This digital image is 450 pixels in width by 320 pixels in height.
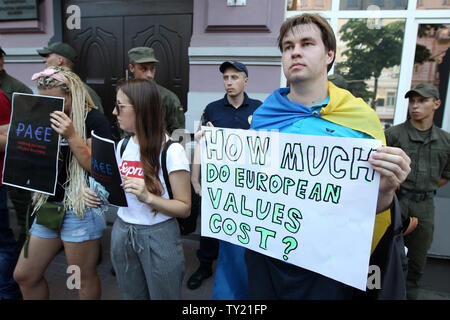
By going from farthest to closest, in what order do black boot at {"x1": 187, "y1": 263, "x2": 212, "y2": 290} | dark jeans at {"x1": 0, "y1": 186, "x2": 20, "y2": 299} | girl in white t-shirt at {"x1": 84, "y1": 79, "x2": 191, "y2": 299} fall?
black boot at {"x1": 187, "y1": 263, "x2": 212, "y2": 290} → dark jeans at {"x1": 0, "y1": 186, "x2": 20, "y2": 299} → girl in white t-shirt at {"x1": 84, "y1": 79, "x2": 191, "y2": 299}

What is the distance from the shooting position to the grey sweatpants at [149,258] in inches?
67.0

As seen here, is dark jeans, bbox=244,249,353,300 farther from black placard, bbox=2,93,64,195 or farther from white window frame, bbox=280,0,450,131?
white window frame, bbox=280,0,450,131

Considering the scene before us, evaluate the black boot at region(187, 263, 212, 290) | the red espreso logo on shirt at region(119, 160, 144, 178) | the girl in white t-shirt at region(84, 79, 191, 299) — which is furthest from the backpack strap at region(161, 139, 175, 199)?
the black boot at region(187, 263, 212, 290)

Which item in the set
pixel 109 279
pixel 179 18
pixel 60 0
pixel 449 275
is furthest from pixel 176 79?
pixel 449 275

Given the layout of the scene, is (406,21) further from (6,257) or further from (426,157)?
(6,257)

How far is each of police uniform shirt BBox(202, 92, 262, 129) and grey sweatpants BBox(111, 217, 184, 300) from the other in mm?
1361

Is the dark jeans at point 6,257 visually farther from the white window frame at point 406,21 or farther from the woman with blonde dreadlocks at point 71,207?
the white window frame at point 406,21

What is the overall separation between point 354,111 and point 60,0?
5.21m

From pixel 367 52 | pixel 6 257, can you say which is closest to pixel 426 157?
pixel 367 52

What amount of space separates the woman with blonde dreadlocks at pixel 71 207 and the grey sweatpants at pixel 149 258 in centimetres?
28

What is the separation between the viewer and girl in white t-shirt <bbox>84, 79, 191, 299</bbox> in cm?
168

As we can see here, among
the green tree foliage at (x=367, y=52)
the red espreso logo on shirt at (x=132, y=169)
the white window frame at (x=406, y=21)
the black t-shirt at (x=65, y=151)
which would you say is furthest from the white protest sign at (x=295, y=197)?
the white window frame at (x=406, y=21)

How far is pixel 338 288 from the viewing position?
132 centimetres

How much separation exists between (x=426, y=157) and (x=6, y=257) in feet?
12.4
